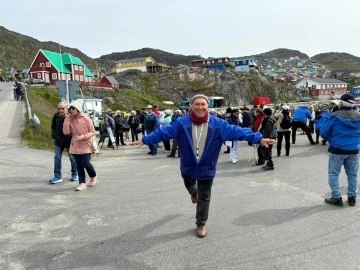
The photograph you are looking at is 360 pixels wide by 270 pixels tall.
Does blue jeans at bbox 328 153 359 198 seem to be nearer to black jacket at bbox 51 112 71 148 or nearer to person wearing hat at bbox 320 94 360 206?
person wearing hat at bbox 320 94 360 206

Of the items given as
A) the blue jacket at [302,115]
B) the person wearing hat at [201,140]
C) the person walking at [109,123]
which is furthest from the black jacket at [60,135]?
the blue jacket at [302,115]

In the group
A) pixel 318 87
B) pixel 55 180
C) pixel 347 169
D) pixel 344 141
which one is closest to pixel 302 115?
pixel 347 169

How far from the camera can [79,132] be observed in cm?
645

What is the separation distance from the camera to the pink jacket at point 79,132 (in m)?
6.45

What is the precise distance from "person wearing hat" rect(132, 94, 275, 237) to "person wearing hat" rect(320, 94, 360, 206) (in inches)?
74.9

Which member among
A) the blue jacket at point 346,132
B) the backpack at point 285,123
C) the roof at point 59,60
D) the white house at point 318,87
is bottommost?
the backpack at point 285,123

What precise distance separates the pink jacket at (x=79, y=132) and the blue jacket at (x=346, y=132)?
4.63 m

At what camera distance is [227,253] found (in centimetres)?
380

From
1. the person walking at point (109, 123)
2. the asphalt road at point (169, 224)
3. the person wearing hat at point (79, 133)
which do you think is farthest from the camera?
the person walking at point (109, 123)

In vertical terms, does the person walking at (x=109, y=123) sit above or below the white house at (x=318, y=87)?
below

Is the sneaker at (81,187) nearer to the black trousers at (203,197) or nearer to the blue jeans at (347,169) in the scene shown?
the black trousers at (203,197)

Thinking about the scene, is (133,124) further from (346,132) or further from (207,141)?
(207,141)

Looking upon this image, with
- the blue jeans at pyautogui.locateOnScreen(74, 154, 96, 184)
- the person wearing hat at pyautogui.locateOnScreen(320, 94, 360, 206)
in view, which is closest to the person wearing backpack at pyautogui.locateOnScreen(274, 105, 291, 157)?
the person wearing hat at pyautogui.locateOnScreen(320, 94, 360, 206)

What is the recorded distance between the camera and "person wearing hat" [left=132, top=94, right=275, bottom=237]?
13.7 ft
